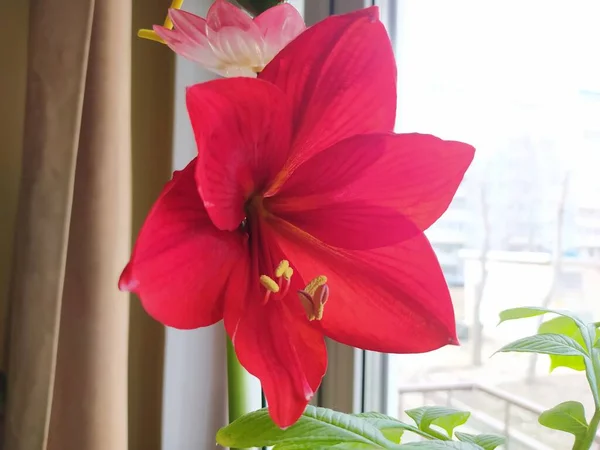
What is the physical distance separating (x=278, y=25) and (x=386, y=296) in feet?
0.68

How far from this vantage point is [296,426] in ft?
1.39

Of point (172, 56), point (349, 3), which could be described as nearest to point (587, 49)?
point (349, 3)

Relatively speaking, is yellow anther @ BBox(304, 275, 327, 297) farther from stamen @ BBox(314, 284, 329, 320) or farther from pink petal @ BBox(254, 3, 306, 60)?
pink petal @ BBox(254, 3, 306, 60)

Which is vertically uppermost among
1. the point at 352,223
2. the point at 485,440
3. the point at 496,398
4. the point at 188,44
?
the point at 188,44

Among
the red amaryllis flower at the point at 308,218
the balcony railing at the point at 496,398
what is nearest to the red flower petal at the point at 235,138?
the red amaryllis flower at the point at 308,218

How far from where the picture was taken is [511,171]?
40.0 inches

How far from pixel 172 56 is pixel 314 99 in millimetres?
745

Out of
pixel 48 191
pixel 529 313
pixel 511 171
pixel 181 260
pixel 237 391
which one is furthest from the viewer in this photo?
pixel 511 171

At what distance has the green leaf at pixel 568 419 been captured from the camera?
1.69ft

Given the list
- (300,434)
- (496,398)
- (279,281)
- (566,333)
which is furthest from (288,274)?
(496,398)

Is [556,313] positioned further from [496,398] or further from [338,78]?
[496,398]

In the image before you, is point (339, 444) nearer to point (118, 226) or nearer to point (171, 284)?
point (171, 284)

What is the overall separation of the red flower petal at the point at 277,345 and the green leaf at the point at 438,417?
0.22 meters

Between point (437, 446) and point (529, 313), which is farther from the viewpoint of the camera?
point (529, 313)
